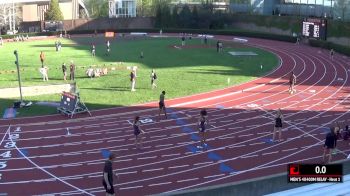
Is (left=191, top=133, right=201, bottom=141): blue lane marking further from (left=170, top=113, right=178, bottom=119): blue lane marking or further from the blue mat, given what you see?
the blue mat

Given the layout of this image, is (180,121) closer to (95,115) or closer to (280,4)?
(95,115)

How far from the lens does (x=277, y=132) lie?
72.2 feet

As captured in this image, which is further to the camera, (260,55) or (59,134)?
(260,55)

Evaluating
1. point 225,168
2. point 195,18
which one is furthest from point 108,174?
point 195,18

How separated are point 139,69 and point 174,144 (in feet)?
63.6

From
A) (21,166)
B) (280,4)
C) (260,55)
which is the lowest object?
(21,166)

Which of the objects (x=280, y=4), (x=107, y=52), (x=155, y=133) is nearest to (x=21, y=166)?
(x=155, y=133)

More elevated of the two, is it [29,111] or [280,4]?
[280,4]

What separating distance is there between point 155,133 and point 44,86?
37.1ft
